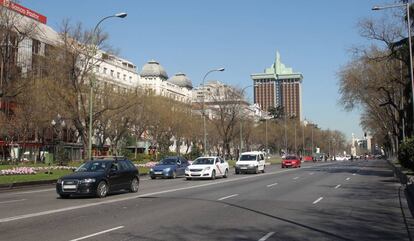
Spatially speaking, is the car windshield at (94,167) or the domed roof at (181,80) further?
the domed roof at (181,80)

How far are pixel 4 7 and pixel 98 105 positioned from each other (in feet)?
59.7

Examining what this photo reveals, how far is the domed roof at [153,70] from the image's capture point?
124m

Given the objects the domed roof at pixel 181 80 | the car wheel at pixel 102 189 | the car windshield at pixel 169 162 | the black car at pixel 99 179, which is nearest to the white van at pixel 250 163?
the car windshield at pixel 169 162

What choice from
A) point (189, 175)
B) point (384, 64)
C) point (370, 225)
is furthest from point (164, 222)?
point (384, 64)

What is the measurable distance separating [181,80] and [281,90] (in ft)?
131

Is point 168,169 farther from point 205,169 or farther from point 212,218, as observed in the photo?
point 212,218

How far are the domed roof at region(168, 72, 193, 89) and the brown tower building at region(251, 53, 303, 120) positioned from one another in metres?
23.7

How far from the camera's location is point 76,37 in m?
A: 44.4

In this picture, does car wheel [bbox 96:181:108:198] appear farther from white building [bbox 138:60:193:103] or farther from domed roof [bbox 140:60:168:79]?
domed roof [bbox 140:60:168:79]

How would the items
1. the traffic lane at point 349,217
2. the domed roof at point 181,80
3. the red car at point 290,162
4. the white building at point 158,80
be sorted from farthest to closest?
the domed roof at point 181,80 < the white building at point 158,80 < the red car at point 290,162 < the traffic lane at point 349,217

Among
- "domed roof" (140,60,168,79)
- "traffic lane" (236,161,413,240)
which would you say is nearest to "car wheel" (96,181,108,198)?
"traffic lane" (236,161,413,240)

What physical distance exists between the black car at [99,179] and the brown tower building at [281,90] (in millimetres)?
136718

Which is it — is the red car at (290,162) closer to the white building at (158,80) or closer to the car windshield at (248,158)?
the car windshield at (248,158)

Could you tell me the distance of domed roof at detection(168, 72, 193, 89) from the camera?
145m
